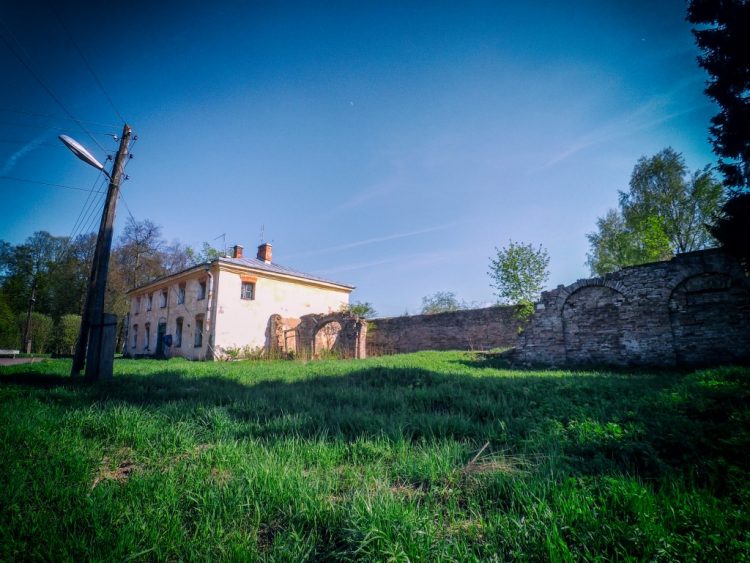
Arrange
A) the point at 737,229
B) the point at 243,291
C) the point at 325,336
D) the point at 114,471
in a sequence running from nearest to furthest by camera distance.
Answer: the point at 114,471, the point at 737,229, the point at 243,291, the point at 325,336

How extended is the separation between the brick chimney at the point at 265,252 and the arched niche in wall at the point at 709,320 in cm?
2255

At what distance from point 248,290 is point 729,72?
22.5 m

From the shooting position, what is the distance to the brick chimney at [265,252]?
2358 cm

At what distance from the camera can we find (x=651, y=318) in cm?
931

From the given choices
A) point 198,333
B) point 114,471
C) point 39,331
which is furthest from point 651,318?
point 39,331

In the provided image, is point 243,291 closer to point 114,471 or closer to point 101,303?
point 101,303

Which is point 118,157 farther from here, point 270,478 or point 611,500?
point 611,500

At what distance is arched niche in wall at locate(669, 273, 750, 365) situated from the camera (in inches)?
323

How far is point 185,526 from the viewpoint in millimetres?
1973

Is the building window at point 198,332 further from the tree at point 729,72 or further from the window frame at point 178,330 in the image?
the tree at point 729,72

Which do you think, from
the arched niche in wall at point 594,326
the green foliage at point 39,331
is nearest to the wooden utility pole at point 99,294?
the arched niche in wall at point 594,326

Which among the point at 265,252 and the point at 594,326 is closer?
the point at 594,326

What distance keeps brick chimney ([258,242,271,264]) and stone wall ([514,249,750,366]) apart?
18.8 m

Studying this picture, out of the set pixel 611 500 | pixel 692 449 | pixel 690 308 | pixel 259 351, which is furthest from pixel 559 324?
pixel 259 351
